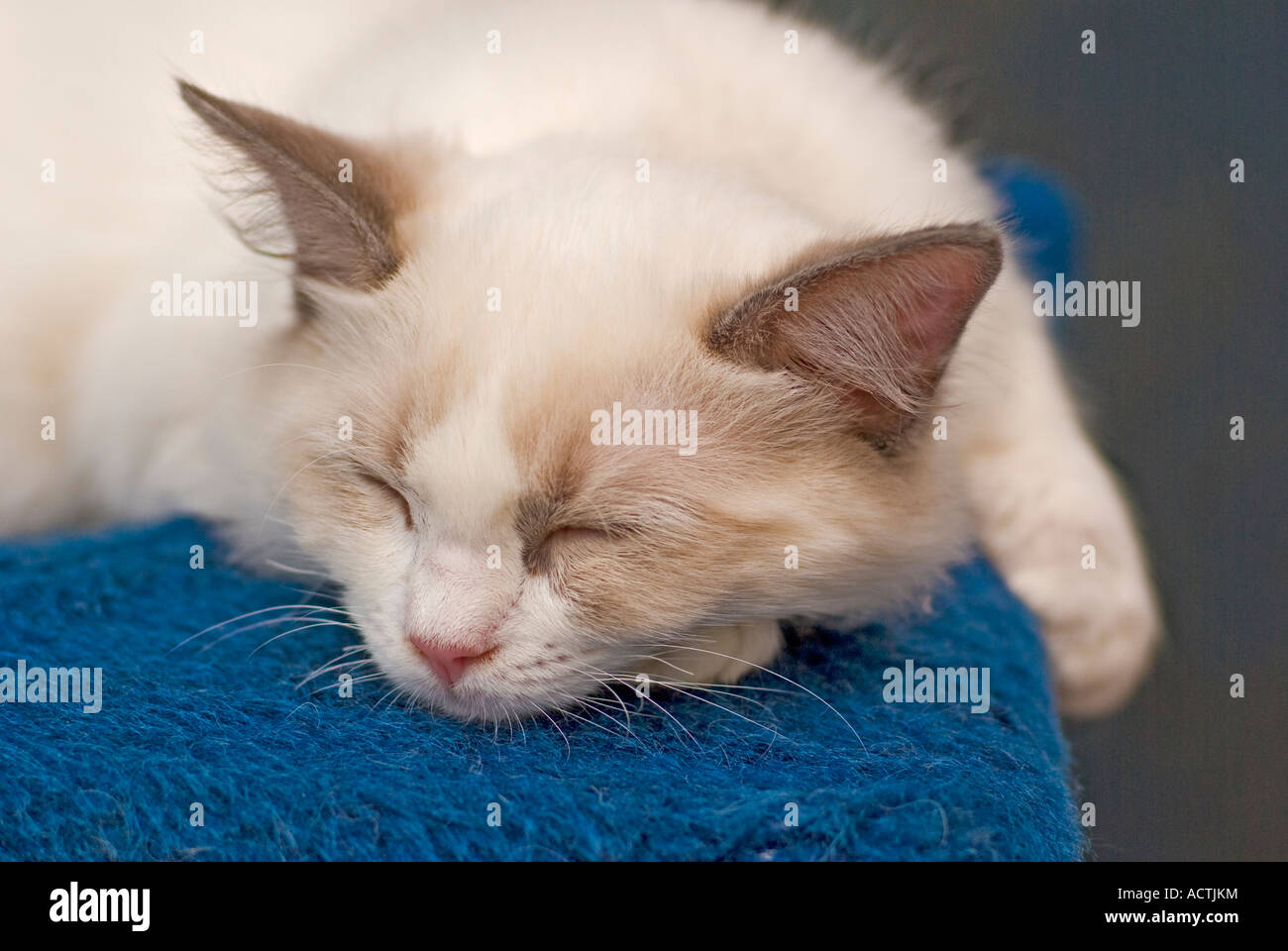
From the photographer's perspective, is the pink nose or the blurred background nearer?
the pink nose

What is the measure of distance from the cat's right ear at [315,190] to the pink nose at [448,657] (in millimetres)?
412

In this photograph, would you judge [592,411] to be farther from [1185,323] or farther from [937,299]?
[1185,323]

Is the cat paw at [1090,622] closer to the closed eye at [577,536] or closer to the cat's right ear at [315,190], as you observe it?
the closed eye at [577,536]

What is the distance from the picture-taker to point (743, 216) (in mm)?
1204

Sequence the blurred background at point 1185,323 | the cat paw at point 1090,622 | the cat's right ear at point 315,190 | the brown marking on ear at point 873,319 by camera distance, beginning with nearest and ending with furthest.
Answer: the brown marking on ear at point 873,319
the cat's right ear at point 315,190
the cat paw at point 1090,622
the blurred background at point 1185,323

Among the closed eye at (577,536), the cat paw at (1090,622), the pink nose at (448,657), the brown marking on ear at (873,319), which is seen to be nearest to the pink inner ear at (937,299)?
the brown marking on ear at (873,319)

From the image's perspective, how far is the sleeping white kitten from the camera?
3.45ft

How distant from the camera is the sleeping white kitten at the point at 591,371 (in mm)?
1053

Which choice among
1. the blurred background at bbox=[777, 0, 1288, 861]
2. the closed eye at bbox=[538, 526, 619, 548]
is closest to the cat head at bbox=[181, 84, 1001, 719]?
the closed eye at bbox=[538, 526, 619, 548]

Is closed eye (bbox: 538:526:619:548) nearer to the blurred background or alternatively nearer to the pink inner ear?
the pink inner ear

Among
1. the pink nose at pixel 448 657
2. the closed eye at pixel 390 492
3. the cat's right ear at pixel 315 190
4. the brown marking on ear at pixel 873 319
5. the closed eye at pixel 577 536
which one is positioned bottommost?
the pink nose at pixel 448 657

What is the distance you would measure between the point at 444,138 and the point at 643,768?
2.75ft

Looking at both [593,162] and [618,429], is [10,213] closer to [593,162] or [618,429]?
[593,162]

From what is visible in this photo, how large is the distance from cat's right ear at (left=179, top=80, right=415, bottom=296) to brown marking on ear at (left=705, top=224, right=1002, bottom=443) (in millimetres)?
391
